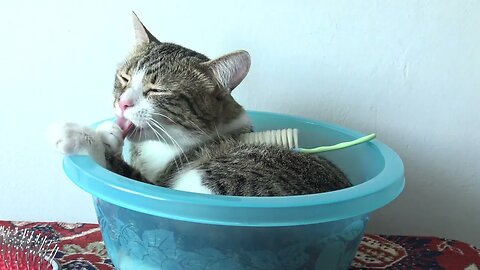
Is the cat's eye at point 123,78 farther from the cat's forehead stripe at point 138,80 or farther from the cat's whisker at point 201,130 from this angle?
the cat's whisker at point 201,130

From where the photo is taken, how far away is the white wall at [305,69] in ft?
3.62

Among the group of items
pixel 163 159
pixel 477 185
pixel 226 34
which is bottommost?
pixel 477 185

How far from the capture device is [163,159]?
0.96m

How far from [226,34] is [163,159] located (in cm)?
30

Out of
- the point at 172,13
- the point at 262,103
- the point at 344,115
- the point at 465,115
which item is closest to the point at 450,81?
the point at 465,115

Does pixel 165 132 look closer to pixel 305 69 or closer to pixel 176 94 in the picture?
pixel 176 94

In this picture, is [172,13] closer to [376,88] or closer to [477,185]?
[376,88]

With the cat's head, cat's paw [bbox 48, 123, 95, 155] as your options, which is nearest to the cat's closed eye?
the cat's head

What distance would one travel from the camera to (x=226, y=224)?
68cm

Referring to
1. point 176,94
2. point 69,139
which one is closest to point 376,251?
point 176,94

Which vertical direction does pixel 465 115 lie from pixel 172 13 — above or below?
below

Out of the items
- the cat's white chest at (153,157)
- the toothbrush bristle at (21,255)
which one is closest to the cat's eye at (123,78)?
the cat's white chest at (153,157)

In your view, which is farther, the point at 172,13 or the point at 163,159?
the point at 172,13

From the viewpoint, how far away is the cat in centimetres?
82
